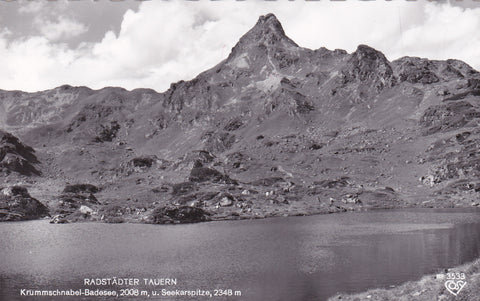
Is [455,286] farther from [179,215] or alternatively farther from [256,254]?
[179,215]

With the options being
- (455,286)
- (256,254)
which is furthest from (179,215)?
(455,286)

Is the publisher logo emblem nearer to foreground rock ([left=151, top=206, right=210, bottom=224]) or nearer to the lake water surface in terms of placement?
the lake water surface

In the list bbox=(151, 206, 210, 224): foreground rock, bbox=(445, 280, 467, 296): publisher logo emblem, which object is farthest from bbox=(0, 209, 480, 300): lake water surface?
bbox=(445, 280, 467, 296): publisher logo emblem

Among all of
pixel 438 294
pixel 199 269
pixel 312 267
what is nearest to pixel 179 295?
pixel 199 269

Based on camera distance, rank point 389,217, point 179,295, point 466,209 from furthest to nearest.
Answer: point 466,209
point 389,217
point 179,295

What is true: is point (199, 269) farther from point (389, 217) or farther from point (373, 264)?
point (389, 217)

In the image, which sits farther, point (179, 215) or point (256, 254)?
point (179, 215)
